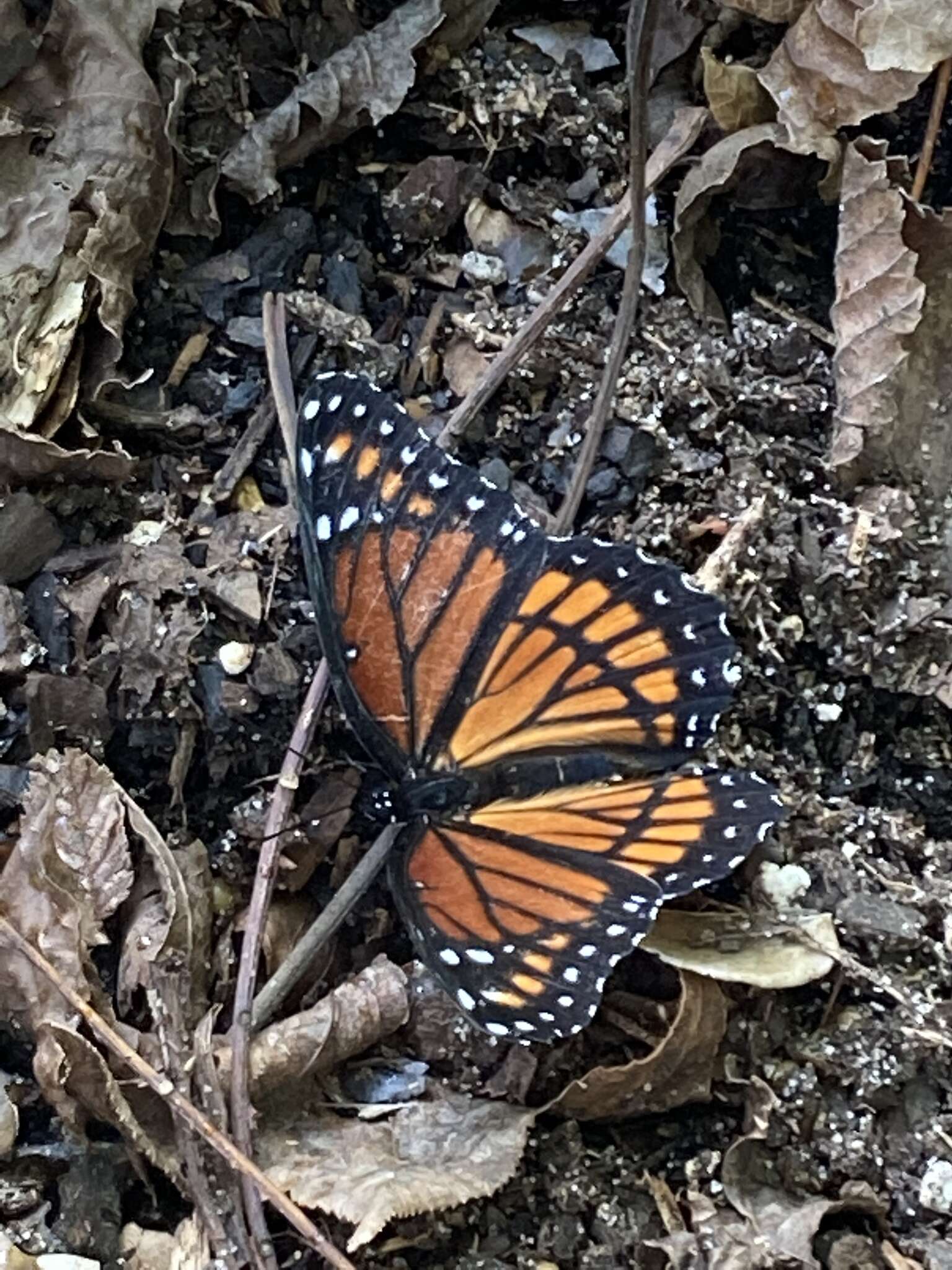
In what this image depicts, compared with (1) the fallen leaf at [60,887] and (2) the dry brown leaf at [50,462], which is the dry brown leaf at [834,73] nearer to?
(2) the dry brown leaf at [50,462]

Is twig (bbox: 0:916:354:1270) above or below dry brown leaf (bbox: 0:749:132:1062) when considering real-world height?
below

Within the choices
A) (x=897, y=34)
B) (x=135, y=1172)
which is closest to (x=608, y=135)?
(x=897, y=34)

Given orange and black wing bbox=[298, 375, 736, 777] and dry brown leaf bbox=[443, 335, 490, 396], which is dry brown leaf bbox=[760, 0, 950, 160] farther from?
orange and black wing bbox=[298, 375, 736, 777]

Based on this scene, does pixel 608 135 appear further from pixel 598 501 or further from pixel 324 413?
pixel 324 413

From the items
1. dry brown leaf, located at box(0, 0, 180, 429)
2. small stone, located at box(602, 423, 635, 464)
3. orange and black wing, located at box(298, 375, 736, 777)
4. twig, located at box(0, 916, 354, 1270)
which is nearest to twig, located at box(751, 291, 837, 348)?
small stone, located at box(602, 423, 635, 464)

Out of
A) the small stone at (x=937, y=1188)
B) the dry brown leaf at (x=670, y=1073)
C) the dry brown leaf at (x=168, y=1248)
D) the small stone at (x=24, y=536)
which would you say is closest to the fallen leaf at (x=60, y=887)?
the dry brown leaf at (x=168, y=1248)

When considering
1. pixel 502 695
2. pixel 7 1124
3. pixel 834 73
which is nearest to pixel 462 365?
pixel 502 695
